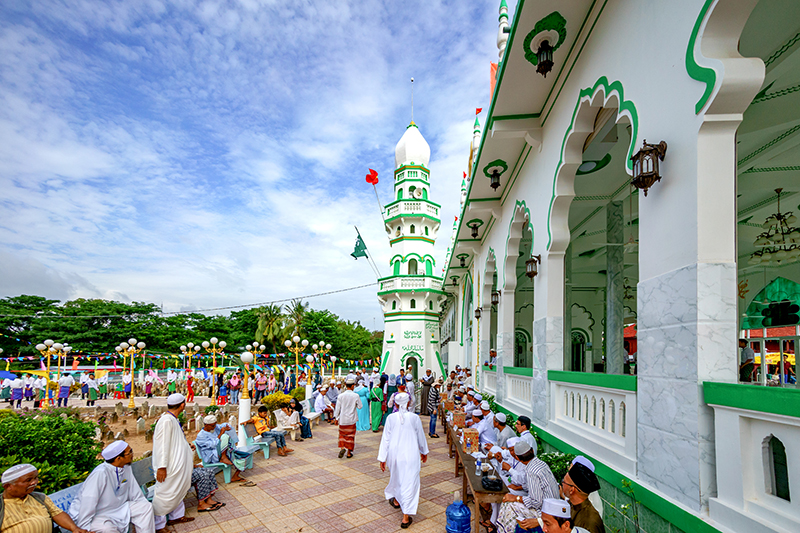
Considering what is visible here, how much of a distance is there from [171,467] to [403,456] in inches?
114

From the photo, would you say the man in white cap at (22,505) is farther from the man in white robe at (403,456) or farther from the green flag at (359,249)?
the green flag at (359,249)

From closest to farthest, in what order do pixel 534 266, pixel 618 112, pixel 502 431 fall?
pixel 618 112
pixel 502 431
pixel 534 266

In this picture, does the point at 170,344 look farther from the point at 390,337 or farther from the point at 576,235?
the point at 576,235

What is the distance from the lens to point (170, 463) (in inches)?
213

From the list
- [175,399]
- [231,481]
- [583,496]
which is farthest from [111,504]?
[583,496]

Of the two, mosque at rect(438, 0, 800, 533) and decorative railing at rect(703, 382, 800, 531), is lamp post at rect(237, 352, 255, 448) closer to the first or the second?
mosque at rect(438, 0, 800, 533)

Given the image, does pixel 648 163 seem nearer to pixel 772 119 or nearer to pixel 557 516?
pixel 557 516

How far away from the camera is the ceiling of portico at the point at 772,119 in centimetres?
441

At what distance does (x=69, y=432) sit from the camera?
5480mm

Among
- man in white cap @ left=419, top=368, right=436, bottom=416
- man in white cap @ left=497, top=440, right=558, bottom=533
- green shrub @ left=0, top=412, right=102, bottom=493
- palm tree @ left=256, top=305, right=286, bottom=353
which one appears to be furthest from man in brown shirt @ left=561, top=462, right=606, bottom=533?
palm tree @ left=256, top=305, right=286, bottom=353

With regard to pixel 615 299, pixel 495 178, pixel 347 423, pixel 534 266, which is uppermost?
pixel 495 178

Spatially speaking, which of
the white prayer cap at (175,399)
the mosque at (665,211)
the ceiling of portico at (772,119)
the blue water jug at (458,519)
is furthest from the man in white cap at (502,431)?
the ceiling of portico at (772,119)

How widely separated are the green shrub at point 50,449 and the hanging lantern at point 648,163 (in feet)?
21.6

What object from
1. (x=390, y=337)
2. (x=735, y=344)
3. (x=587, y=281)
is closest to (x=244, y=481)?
(x=735, y=344)
